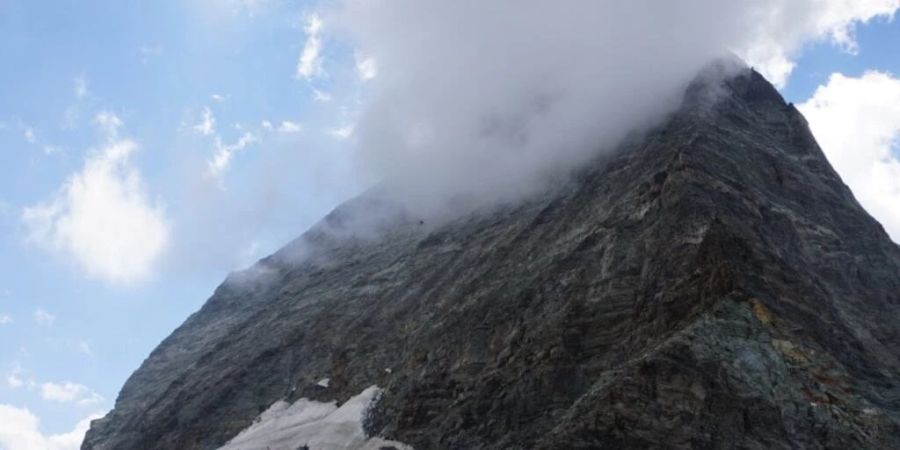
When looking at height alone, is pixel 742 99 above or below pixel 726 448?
above

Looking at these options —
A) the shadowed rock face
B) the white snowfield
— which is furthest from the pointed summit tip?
the white snowfield

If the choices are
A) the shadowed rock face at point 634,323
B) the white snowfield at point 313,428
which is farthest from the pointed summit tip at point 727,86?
the white snowfield at point 313,428

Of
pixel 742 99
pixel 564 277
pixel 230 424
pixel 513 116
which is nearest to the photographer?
pixel 564 277

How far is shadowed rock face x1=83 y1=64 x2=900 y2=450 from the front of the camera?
27.8m

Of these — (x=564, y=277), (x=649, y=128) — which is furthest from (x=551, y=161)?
(x=564, y=277)

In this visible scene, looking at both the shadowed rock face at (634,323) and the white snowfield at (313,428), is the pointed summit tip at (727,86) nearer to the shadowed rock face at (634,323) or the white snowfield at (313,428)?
the shadowed rock face at (634,323)

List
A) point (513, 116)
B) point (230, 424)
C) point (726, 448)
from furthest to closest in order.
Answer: point (513, 116) → point (230, 424) → point (726, 448)

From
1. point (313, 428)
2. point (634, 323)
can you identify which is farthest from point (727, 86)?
point (313, 428)

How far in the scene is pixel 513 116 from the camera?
238ft

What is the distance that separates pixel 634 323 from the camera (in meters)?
32.9

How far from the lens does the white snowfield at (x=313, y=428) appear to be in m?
39.0

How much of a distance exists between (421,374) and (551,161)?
75.0 feet

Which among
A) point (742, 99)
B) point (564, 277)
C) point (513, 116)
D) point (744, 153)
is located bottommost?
point (564, 277)

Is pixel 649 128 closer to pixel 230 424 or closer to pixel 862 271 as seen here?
pixel 862 271
